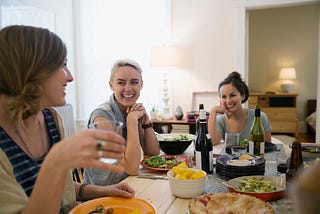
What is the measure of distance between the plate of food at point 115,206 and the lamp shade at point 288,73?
6.19m

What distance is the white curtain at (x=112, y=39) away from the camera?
12.7 ft

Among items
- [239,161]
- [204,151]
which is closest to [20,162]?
[204,151]

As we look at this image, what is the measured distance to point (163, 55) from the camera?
3539 millimetres

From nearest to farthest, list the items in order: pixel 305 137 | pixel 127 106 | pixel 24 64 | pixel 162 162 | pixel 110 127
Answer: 1. pixel 110 127
2. pixel 24 64
3. pixel 162 162
4. pixel 127 106
5. pixel 305 137

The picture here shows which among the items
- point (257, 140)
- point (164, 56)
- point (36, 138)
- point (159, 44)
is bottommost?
point (257, 140)

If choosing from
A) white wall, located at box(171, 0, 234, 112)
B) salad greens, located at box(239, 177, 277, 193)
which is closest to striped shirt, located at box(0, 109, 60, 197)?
salad greens, located at box(239, 177, 277, 193)

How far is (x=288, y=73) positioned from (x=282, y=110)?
0.96m

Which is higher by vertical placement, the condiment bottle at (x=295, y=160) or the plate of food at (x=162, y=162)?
the condiment bottle at (x=295, y=160)

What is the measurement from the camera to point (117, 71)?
181cm

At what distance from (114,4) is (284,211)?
3962mm

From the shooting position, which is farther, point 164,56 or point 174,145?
point 164,56

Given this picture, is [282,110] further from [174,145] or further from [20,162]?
[20,162]

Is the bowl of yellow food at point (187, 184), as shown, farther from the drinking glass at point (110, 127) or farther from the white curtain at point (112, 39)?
the white curtain at point (112, 39)

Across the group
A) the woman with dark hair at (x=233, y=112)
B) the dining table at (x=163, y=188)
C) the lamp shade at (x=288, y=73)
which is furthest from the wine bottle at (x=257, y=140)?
the lamp shade at (x=288, y=73)
